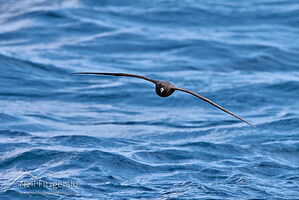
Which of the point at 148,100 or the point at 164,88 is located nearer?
the point at 164,88

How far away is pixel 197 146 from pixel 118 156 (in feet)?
5.78

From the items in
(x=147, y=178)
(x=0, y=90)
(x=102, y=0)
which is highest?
(x=102, y=0)

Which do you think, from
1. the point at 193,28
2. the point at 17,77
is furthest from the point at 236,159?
the point at 193,28

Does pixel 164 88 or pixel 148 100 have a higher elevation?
pixel 148 100

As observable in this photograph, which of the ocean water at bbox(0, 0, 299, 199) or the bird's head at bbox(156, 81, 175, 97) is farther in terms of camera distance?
the ocean water at bbox(0, 0, 299, 199)

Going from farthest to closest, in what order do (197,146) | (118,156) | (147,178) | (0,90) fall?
(0,90), (197,146), (118,156), (147,178)

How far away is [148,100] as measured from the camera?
16.7 m

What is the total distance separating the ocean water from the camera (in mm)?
11695

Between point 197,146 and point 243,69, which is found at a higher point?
point 243,69

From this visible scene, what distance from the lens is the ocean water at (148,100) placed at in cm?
1170

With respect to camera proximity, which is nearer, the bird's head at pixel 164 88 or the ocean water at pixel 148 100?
the bird's head at pixel 164 88

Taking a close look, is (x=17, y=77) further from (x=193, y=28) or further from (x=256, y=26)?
(x=256, y=26)

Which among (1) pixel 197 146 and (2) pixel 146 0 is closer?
(1) pixel 197 146

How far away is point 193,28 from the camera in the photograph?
22531mm
